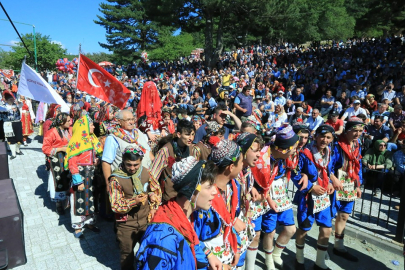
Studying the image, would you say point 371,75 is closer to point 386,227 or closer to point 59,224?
point 386,227

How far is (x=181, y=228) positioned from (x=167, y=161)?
1801mm

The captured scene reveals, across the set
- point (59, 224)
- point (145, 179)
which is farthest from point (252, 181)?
point (59, 224)

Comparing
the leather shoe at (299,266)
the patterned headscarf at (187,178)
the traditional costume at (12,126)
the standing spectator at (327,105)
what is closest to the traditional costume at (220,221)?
the patterned headscarf at (187,178)

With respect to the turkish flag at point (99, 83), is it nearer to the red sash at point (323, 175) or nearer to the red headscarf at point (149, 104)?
the red headscarf at point (149, 104)

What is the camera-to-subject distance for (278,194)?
3531mm

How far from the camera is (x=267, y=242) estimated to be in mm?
3717

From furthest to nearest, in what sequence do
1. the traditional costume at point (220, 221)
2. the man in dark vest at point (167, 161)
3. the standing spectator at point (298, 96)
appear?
the standing spectator at point (298, 96), the man in dark vest at point (167, 161), the traditional costume at point (220, 221)

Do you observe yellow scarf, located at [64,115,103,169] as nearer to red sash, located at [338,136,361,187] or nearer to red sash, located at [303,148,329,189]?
red sash, located at [303,148,329,189]

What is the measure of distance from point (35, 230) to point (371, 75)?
50.5 feet

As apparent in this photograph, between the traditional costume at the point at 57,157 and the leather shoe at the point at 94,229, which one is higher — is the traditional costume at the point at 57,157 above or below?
above

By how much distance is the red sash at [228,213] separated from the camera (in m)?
2.48

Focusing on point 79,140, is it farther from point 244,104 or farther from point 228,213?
point 244,104

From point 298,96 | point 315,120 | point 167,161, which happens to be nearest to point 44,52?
point 298,96

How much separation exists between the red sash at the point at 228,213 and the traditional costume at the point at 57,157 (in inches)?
138
